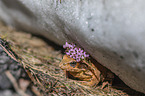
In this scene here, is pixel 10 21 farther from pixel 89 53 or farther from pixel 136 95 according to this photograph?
pixel 136 95

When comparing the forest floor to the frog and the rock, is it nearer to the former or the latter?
the frog

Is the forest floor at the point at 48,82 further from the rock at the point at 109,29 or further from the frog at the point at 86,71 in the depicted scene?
the rock at the point at 109,29

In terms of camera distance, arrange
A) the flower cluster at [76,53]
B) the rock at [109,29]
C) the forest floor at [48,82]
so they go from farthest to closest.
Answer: the flower cluster at [76,53], the rock at [109,29], the forest floor at [48,82]

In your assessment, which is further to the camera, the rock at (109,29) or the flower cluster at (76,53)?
the flower cluster at (76,53)

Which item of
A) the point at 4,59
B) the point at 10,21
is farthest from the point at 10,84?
the point at 10,21

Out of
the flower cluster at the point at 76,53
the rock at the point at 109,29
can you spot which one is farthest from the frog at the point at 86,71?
the rock at the point at 109,29

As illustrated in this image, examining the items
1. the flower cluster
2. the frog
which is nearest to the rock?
the flower cluster
